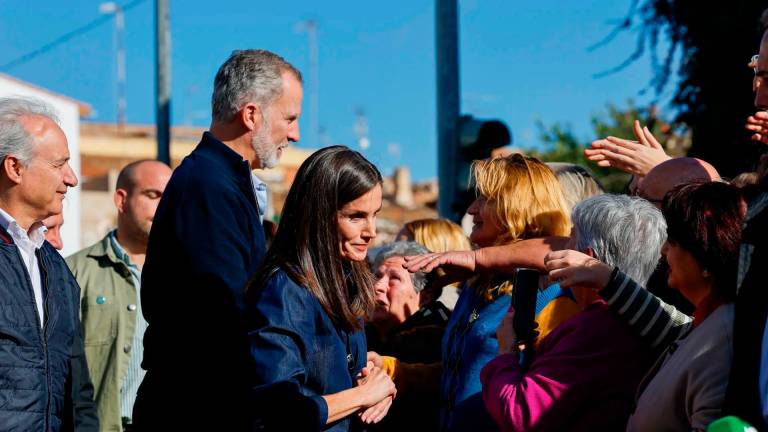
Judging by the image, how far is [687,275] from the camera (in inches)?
110

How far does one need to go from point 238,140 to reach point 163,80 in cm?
548

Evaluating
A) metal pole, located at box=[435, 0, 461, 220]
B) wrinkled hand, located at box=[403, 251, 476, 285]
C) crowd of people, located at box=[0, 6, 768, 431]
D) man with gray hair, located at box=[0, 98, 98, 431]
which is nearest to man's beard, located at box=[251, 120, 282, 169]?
crowd of people, located at box=[0, 6, 768, 431]

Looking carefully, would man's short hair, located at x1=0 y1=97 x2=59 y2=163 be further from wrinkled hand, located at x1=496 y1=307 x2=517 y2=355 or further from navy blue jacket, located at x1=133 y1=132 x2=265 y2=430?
wrinkled hand, located at x1=496 y1=307 x2=517 y2=355

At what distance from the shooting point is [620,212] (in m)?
3.41

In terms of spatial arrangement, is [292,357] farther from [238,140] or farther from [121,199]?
[121,199]

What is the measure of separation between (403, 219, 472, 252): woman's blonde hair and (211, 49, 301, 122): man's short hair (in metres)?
1.92

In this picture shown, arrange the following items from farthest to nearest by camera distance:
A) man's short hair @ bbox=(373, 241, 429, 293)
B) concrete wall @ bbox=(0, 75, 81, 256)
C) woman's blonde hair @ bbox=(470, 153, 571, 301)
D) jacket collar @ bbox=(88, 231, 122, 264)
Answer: concrete wall @ bbox=(0, 75, 81, 256), jacket collar @ bbox=(88, 231, 122, 264), man's short hair @ bbox=(373, 241, 429, 293), woman's blonde hair @ bbox=(470, 153, 571, 301)

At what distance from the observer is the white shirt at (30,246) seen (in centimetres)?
352

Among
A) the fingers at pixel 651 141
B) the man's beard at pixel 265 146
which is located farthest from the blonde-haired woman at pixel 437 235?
the man's beard at pixel 265 146

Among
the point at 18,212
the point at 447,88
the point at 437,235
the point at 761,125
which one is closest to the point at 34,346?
the point at 18,212

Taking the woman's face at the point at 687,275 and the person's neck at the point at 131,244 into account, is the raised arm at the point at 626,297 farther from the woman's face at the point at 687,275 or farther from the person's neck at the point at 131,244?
the person's neck at the point at 131,244

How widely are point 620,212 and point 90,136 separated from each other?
132 ft

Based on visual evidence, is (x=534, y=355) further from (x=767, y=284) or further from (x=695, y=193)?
(x=767, y=284)

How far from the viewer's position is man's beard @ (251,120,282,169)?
3627mm
